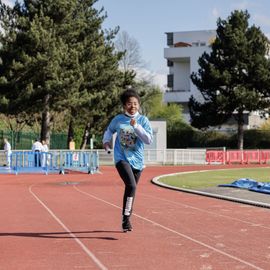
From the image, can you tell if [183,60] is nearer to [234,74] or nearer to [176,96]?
[176,96]

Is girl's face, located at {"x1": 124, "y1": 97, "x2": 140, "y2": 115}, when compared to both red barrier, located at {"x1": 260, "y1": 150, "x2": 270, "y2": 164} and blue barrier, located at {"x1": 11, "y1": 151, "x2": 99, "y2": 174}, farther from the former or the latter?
red barrier, located at {"x1": 260, "y1": 150, "x2": 270, "y2": 164}

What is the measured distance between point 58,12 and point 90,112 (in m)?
7.80

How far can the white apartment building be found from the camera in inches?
3531

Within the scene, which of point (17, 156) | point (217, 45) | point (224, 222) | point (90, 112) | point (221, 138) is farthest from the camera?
point (221, 138)

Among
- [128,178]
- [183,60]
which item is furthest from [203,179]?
[183,60]

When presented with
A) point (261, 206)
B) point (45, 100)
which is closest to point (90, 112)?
point (45, 100)

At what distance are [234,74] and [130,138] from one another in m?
47.7

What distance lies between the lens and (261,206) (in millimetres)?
14023

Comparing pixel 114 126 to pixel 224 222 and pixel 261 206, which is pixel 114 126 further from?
pixel 261 206

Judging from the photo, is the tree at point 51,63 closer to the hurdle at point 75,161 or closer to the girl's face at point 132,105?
the hurdle at point 75,161

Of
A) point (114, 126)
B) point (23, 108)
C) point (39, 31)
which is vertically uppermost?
point (39, 31)

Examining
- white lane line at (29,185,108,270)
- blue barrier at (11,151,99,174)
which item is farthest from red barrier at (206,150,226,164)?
white lane line at (29,185,108,270)

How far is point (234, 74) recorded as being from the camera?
55625 millimetres

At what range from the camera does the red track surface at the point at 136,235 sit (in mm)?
7348
